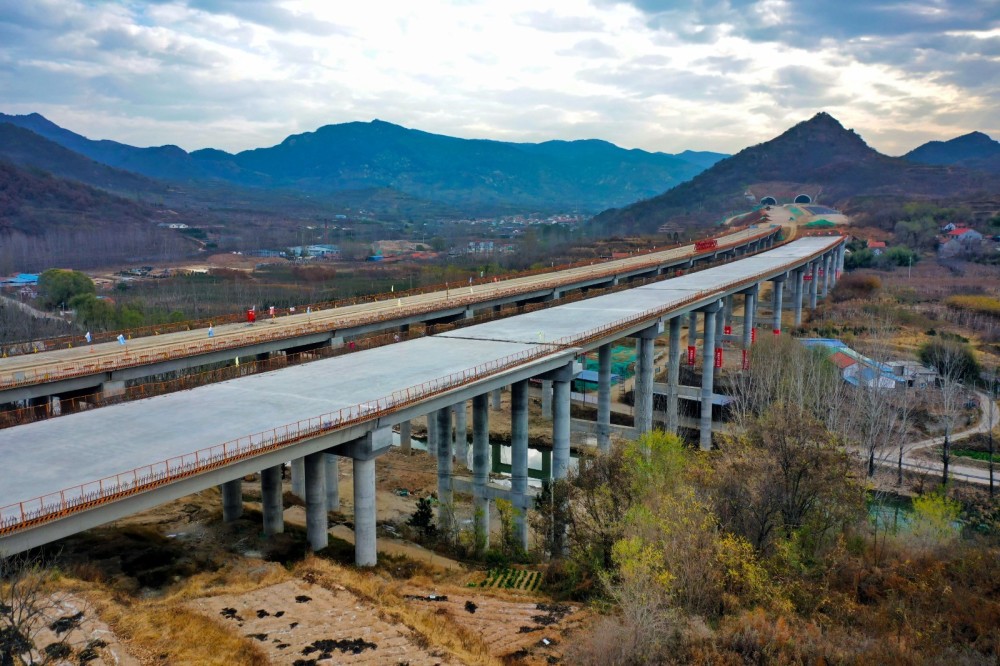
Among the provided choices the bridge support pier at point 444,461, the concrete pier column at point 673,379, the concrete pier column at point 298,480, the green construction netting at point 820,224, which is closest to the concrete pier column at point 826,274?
A: the green construction netting at point 820,224

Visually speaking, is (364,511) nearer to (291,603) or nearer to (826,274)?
(291,603)

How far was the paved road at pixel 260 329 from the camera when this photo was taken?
38.5 meters

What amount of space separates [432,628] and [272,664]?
17.2 feet

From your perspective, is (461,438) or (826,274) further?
(826,274)

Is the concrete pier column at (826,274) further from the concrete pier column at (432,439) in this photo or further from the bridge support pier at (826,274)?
the concrete pier column at (432,439)

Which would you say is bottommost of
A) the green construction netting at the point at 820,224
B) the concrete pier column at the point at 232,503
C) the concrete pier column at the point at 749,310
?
the concrete pier column at the point at 232,503

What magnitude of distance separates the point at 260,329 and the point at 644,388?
95.5 ft

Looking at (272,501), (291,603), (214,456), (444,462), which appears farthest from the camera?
(444,462)

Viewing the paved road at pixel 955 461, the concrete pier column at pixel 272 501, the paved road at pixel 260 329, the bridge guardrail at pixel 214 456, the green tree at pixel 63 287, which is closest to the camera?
the bridge guardrail at pixel 214 456

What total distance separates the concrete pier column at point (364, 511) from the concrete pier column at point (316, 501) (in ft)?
5.64

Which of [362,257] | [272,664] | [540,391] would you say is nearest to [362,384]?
[272,664]

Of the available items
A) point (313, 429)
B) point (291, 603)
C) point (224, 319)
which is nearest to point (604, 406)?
point (224, 319)

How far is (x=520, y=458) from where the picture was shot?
133 ft

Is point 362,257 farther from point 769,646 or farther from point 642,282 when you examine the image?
point 769,646
